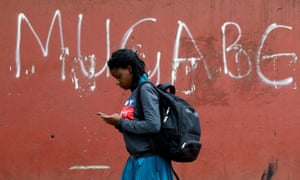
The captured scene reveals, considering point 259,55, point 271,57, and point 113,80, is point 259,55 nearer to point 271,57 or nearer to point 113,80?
point 271,57

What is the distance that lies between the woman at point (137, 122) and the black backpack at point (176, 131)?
0.17ft

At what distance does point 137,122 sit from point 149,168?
0.28 metres

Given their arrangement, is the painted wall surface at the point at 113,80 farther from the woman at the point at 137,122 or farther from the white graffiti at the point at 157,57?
the woman at the point at 137,122

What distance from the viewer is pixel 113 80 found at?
229 inches

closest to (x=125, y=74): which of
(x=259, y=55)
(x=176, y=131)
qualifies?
(x=176, y=131)

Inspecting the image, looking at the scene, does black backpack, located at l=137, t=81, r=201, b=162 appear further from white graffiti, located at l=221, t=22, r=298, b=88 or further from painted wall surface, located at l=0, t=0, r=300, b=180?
white graffiti, located at l=221, t=22, r=298, b=88

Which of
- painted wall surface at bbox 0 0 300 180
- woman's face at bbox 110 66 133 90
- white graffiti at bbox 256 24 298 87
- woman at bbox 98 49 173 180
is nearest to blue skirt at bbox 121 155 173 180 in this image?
woman at bbox 98 49 173 180

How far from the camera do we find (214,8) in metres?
5.80

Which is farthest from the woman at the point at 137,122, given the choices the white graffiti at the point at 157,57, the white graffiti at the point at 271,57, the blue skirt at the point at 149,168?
the white graffiti at the point at 271,57

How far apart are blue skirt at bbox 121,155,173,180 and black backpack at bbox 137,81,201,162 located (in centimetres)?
5

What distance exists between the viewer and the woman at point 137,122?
3379mm

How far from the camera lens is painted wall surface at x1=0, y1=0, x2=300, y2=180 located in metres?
5.78

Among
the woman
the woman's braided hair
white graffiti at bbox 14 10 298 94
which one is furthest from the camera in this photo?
white graffiti at bbox 14 10 298 94

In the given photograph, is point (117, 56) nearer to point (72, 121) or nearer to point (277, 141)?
point (72, 121)
